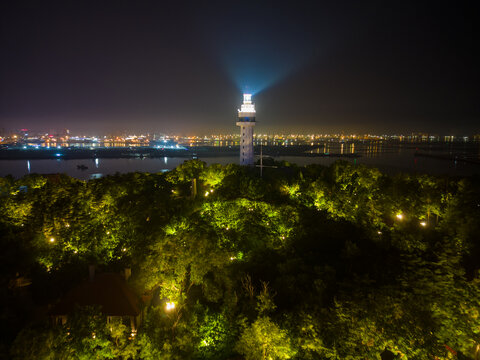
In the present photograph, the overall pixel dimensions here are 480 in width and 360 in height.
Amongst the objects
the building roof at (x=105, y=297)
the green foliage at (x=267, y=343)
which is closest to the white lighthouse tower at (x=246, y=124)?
the building roof at (x=105, y=297)

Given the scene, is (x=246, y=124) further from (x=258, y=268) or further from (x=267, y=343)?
(x=267, y=343)

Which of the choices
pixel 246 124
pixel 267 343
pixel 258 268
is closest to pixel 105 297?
pixel 258 268

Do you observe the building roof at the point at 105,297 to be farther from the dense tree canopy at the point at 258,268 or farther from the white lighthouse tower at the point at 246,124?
the white lighthouse tower at the point at 246,124

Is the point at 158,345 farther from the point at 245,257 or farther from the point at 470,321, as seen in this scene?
the point at 470,321

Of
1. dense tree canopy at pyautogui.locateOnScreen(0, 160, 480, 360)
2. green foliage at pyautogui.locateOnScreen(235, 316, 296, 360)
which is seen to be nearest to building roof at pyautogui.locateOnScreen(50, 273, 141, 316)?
dense tree canopy at pyautogui.locateOnScreen(0, 160, 480, 360)

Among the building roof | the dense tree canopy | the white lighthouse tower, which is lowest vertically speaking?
the building roof

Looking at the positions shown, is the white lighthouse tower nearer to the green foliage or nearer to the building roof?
the building roof
